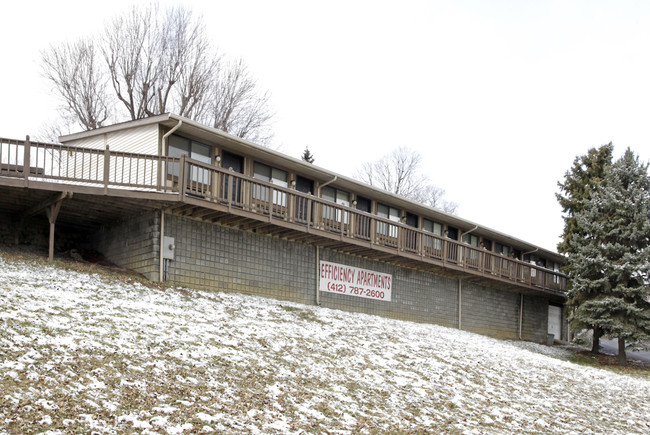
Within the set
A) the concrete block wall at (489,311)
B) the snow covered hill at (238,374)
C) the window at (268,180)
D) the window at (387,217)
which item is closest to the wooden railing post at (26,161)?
the snow covered hill at (238,374)

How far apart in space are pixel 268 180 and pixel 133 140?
4.63m

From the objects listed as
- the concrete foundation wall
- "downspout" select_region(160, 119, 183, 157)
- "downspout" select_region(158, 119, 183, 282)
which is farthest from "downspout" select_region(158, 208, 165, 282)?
"downspout" select_region(160, 119, 183, 157)

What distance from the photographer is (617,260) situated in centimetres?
2677

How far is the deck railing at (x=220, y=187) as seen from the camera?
16.0 metres

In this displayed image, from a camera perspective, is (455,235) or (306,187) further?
(455,235)

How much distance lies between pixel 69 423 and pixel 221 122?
32112 mm

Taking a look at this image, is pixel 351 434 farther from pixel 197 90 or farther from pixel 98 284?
pixel 197 90

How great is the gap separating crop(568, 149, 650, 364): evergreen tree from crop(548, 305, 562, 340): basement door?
8.19 metres

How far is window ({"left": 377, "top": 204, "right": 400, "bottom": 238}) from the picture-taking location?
24234 mm

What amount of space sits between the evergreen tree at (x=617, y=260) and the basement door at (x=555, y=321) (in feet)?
26.9

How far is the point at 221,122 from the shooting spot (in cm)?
3831

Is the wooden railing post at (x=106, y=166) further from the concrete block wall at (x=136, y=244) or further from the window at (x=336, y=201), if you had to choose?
the window at (x=336, y=201)

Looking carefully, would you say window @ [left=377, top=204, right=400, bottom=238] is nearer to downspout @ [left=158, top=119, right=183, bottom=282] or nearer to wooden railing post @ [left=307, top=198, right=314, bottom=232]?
wooden railing post @ [left=307, top=198, right=314, bottom=232]

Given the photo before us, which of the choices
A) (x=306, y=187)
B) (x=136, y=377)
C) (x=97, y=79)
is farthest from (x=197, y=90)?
(x=136, y=377)
